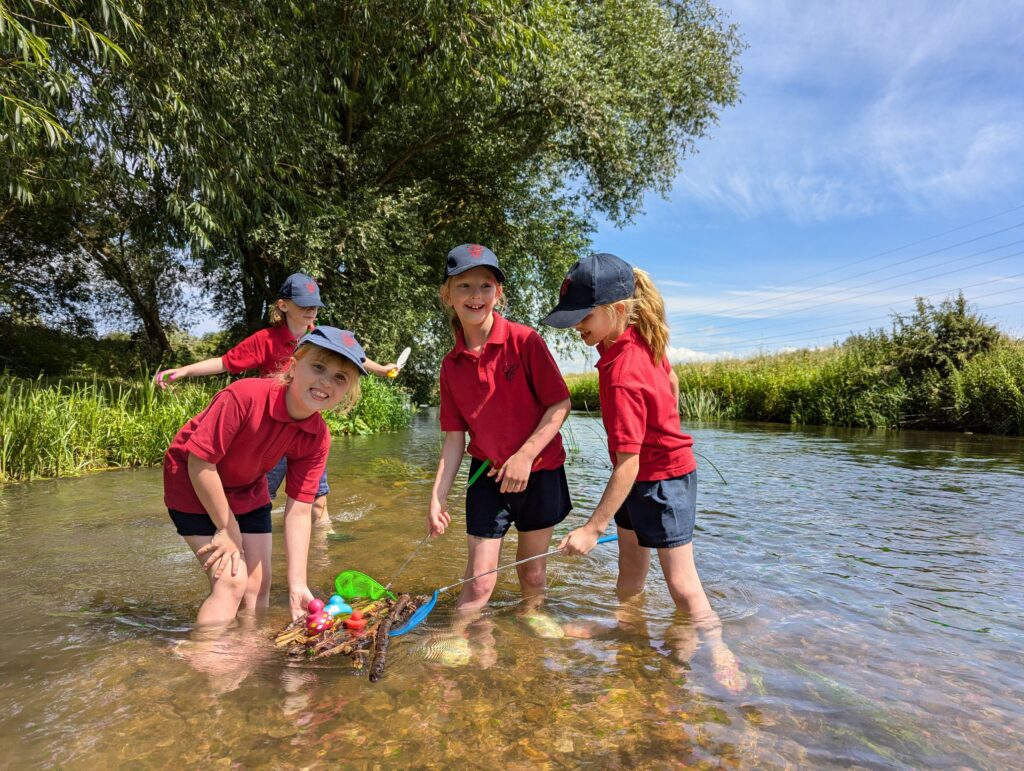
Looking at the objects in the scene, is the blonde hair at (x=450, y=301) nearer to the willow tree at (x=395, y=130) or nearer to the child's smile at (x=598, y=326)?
the child's smile at (x=598, y=326)

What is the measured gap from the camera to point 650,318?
9.36 ft

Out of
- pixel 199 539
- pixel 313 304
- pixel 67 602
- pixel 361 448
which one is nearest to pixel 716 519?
pixel 313 304

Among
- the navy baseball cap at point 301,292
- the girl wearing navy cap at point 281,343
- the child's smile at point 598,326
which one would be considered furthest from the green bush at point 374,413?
the child's smile at point 598,326

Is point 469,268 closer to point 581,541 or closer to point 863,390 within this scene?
point 581,541

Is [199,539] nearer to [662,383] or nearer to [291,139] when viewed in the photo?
[662,383]

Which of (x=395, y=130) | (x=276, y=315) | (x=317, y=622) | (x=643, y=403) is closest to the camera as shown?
(x=643, y=403)

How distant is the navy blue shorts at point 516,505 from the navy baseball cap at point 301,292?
2580 mm

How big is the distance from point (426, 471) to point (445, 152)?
34.1 feet

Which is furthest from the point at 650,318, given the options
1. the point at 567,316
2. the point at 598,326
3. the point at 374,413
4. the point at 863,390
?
the point at 863,390

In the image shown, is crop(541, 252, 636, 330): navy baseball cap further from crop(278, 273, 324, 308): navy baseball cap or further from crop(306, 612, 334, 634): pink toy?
crop(278, 273, 324, 308): navy baseball cap

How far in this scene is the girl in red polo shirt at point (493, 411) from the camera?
302 cm

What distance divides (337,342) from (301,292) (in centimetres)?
237

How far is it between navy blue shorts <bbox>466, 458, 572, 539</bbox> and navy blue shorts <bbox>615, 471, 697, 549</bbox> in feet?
1.36

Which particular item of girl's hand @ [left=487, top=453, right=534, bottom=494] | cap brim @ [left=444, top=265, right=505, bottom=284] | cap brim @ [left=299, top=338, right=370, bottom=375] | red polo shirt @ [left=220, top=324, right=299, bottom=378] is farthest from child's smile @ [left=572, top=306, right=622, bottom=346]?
red polo shirt @ [left=220, top=324, right=299, bottom=378]
